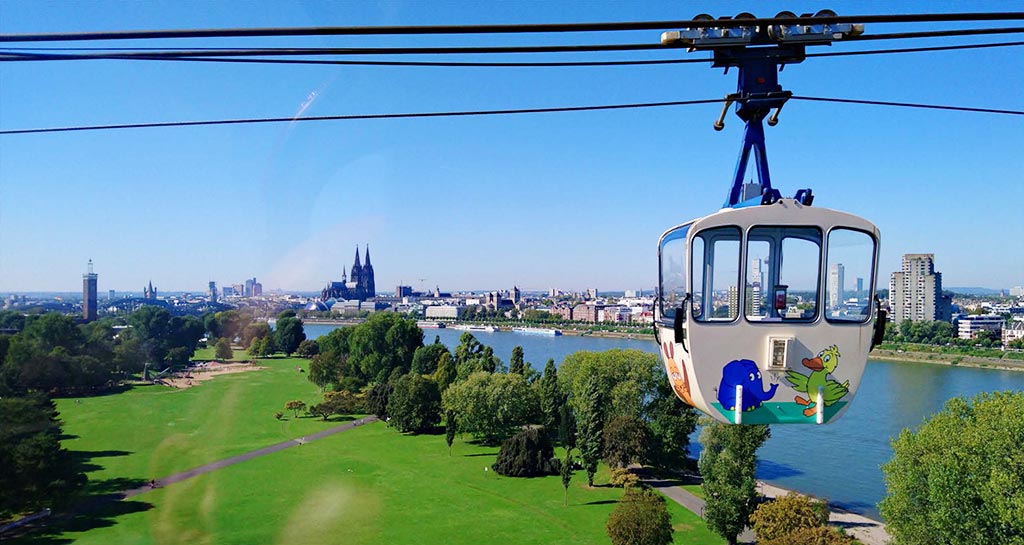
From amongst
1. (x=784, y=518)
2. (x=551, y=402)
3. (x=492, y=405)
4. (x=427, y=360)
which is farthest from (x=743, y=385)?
(x=427, y=360)

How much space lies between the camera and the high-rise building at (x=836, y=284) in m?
2.29

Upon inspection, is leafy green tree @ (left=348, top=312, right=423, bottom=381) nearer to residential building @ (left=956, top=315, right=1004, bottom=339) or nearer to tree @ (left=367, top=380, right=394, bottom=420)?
tree @ (left=367, top=380, right=394, bottom=420)

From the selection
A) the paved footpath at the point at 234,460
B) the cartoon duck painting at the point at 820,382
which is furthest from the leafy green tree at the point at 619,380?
the cartoon duck painting at the point at 820,382

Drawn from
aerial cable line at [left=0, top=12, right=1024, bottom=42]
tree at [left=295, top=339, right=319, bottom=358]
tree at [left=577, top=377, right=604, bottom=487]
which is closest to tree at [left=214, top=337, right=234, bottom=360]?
tree at [left=295, top=339, right=319, bottom=358]

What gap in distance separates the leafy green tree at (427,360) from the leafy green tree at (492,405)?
268 inches

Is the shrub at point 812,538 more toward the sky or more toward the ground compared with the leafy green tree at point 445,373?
more toward the ground

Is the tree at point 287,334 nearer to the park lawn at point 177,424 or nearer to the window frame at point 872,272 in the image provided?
the park lawn at point 177,424

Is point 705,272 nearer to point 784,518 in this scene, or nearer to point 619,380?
point 784,518

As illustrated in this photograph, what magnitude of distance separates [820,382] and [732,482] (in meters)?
7.68

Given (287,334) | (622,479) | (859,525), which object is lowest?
(859,525)

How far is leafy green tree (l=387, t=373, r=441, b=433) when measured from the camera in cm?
1634

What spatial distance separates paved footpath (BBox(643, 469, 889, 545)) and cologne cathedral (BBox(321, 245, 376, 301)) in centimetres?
4108

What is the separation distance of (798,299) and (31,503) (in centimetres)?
1151

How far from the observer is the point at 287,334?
32.8 m
